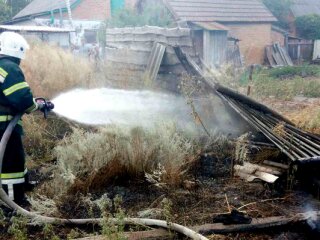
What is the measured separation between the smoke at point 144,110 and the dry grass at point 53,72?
54 cm

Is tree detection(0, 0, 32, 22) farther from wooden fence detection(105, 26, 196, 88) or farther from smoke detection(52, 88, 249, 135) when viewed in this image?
smoke detection(52, 88, 249, 135)

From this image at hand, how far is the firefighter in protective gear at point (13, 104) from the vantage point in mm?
3857

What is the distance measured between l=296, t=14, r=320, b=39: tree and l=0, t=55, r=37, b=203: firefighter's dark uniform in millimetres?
22708

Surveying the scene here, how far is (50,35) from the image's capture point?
17.3 metres

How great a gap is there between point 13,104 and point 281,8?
944 inches

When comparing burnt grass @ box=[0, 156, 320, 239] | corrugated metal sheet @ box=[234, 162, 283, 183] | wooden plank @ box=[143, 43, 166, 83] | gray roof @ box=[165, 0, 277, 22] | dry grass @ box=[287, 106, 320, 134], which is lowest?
burnt grass @ box=[0, 156, 320, 239]

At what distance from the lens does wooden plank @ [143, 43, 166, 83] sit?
748 cm

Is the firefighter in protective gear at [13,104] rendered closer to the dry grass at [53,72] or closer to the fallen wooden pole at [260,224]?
the fallen wooden pole at [260,224]

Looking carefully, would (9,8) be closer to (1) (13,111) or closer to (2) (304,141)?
(1) (13,111)

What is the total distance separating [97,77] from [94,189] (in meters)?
5.30

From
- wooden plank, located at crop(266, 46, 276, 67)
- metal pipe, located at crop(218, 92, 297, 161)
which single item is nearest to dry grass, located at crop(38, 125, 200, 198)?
metal pipe, located at crop(218, 92, 297, 161)

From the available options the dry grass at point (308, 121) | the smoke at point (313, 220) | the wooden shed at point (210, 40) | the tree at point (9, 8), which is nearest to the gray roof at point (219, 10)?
the wooden shed at point (210, 40)

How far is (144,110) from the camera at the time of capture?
629 cm

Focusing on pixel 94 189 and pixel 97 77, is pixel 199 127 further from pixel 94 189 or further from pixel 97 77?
pixel 97 77
